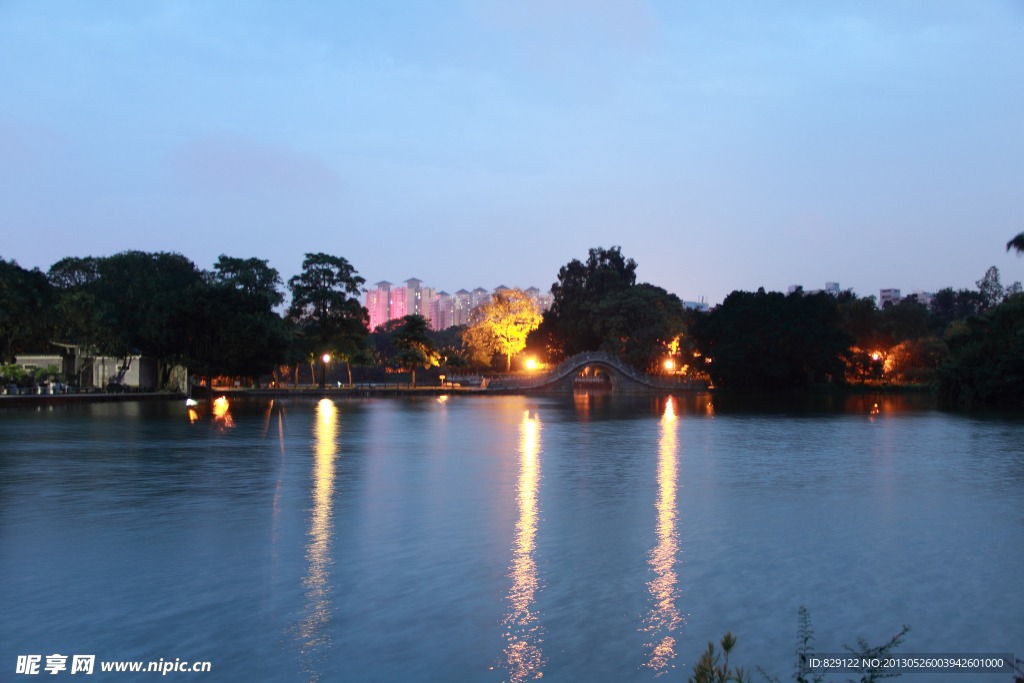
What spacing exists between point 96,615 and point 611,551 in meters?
6.24

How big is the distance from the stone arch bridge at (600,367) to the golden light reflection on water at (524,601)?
5341 cm

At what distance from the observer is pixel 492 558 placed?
10.7m

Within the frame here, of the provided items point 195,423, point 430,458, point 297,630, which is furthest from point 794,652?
point 195,423

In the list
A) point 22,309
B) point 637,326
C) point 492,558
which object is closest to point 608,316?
point 637,326

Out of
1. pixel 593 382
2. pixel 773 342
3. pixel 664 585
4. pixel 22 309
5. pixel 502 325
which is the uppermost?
pixel 502 325

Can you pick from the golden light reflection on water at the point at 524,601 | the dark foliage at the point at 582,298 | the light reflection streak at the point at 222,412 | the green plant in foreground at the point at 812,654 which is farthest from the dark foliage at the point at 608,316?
the green plant in foreground at the point at 812,654

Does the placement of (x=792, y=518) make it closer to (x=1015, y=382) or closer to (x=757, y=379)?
(x=1015, y=382)

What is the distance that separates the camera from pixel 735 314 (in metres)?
68.9

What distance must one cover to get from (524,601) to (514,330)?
7646 centimetres

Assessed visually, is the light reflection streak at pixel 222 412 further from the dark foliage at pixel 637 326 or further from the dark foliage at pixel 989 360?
the dark foliage at pixel 989 360

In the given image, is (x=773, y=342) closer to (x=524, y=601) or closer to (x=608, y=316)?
(x=608, y=316)

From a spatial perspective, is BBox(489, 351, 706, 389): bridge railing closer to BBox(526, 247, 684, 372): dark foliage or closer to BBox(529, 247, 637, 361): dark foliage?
BBox(526, 247, 684, 372): dark foliage

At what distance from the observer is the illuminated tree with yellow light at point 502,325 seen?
278 feet

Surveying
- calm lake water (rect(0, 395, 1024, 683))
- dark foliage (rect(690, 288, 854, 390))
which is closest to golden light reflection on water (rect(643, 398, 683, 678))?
calm lake water (rect(0, 395, 1024, 683))
